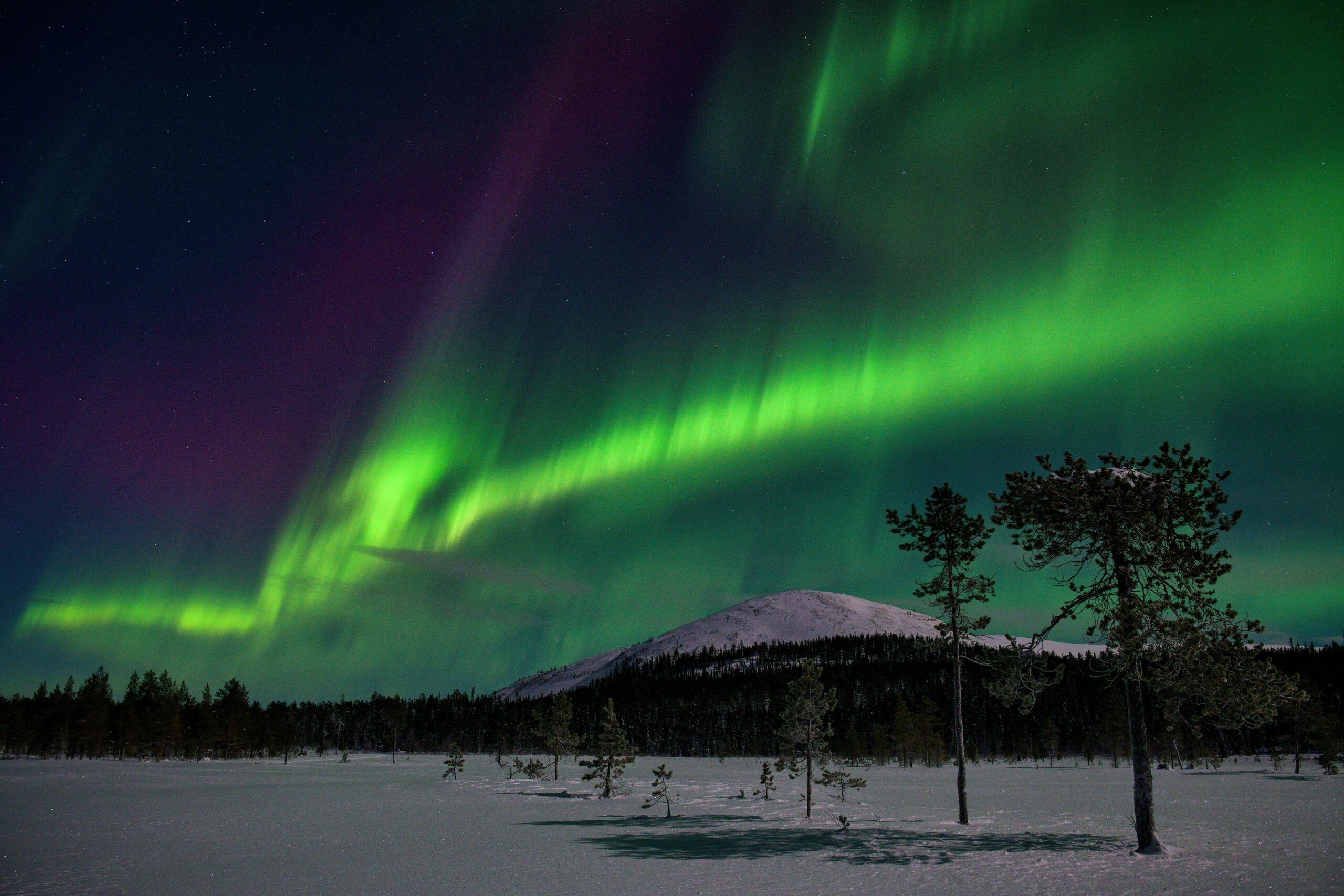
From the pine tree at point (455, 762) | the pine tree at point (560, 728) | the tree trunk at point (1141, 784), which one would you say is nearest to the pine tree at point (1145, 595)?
the tree trunk at point (1141, 784)

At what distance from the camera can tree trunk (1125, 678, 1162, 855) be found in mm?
20094

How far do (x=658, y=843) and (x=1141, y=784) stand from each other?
1736 cm

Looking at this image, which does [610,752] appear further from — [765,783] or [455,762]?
[455,762]

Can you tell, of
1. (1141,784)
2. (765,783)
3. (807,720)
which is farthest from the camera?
(765,783)

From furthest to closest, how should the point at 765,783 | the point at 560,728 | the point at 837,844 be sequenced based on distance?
the point at 560,728 → the point at 765,783 → the point at 837,844

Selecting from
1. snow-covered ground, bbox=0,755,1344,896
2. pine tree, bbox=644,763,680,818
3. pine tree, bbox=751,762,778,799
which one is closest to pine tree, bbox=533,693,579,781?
snow-covered ground, bbox=0,755,1344,896

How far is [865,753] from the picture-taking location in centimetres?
13012

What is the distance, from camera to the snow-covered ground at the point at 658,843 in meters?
18.8

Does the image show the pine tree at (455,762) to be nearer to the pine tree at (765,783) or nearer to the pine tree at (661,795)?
the pine tree at (661,795)

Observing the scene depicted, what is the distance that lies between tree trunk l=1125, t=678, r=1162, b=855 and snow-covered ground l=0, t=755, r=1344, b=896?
2.38ft

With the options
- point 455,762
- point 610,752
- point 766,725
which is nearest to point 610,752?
point 610,752

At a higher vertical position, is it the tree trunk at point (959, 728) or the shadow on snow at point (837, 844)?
the tree trunk at point (959, 728)

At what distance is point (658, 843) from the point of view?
28094mm

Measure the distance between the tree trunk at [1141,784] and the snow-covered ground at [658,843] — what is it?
73 centimetres
